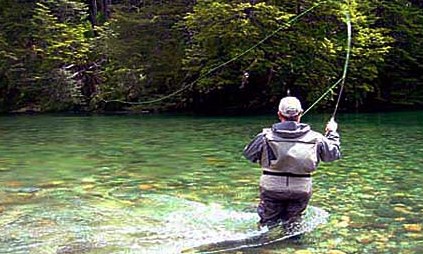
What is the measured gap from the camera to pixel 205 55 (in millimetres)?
30516

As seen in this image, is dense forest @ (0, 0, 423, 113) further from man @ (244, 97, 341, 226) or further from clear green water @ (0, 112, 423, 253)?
man @ (244, 97, 341, 226)

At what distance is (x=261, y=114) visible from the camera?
95.1 feet

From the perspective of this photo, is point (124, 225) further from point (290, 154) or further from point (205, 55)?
point (205, 55)

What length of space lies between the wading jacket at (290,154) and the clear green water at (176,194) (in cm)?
63

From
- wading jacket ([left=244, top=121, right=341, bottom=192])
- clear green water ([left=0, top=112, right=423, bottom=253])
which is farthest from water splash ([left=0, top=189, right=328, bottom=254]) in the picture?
wading jacket ([left=244, top=121, right=341, bottom=192])

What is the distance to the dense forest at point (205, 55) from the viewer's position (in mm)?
29406

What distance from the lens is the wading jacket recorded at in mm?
7129

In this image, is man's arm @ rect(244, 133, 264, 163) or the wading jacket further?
man's arm @ rect(244, 133, 264, 163)

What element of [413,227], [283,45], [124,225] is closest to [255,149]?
[124,225]

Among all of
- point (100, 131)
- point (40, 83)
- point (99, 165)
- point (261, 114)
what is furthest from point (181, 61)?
point (99, 165)

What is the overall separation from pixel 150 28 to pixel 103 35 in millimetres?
3128

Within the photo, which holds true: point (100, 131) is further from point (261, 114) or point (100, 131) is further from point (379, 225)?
point (379, 225)

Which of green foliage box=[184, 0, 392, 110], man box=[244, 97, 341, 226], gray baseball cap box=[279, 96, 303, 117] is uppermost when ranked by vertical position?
green foliage box=[184, 0, 392, 110]

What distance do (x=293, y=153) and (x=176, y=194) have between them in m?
3.36
